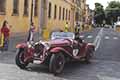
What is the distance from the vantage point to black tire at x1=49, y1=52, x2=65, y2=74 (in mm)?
11836

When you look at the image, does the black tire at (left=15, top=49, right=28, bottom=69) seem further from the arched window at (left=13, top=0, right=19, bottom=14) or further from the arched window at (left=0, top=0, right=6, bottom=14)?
the arched window at (left=13, top=0, right=19, bottom=14)

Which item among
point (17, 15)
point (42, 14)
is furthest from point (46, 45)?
point (42, 14)

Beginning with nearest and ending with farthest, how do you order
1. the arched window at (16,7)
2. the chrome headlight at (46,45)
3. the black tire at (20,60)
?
1. the chrome headlight at (46,45)
2. the black tire at (20,60)
3. the arched window at (16,7)

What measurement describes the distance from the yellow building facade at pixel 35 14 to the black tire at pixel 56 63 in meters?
12.9

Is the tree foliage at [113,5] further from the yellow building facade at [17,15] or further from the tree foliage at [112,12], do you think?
the yellow building facade at [17,15]

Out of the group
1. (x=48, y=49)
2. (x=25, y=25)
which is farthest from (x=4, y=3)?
(x=48, y=49)

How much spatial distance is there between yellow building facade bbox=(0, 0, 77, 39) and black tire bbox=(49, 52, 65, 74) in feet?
42.3

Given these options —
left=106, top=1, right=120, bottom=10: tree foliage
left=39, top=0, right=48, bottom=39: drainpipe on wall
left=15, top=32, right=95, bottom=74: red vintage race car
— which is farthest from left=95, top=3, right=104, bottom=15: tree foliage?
left=15, top=32, right=95, bottom=74: red vintage race car

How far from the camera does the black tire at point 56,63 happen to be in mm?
11836

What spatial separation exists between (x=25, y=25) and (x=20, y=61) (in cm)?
1965

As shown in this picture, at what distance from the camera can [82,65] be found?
571 inches

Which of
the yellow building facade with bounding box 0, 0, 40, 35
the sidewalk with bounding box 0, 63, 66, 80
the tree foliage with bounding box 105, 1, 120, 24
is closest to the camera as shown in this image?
the sidewalk with bounding box 0, 63, 66, 80

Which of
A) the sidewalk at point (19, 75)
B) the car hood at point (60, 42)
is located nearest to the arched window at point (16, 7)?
the car hood at point (60, 42)

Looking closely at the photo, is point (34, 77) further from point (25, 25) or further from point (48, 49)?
point (25, 25)
